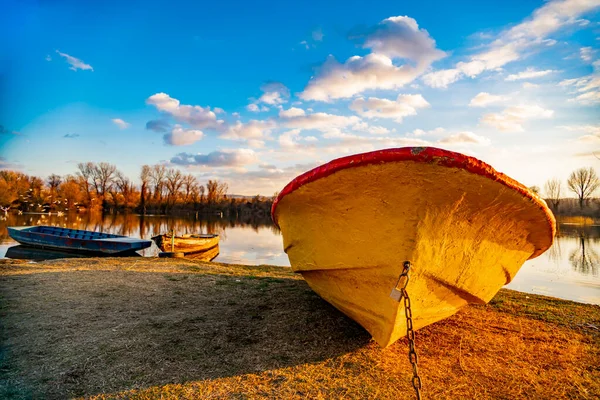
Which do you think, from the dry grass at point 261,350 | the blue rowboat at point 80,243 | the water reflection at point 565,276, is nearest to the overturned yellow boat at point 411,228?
the dry grass at point 261,350

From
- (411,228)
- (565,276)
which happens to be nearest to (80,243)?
(411,228)

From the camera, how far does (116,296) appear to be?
704cm

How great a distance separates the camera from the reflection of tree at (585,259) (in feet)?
56.6

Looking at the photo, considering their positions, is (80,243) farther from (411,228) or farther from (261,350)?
(411,228)

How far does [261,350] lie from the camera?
14.9 feet

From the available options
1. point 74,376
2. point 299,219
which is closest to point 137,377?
point 74,376

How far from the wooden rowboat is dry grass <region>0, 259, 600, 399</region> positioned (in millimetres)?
9901

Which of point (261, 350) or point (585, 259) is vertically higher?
point (261, 350)

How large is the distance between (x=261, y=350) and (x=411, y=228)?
2771 millimetres

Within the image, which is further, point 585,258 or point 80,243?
point 585,258

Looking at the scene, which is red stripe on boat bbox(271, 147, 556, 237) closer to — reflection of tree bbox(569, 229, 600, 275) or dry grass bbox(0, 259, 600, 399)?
dry grass bbox(0, 259, 600, 399)

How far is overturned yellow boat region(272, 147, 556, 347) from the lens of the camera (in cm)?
284

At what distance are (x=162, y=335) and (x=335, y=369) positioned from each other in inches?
104

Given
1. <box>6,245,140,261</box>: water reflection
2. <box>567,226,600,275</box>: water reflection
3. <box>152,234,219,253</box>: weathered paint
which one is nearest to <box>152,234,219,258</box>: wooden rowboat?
<box>152,234,219,253</box>: weathered paint
